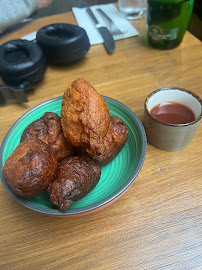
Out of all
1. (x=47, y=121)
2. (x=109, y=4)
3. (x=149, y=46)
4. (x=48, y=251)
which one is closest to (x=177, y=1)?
(x=149, y=46)

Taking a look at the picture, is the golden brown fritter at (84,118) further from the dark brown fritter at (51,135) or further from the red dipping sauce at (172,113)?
the red dipping sauce at (172,113)

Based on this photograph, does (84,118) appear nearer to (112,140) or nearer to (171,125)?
(112,140)

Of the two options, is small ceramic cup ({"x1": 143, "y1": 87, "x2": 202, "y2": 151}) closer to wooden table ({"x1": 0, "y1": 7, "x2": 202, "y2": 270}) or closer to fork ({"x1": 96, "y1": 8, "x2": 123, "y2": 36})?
wooden table ({"x1": 0, "y1": 7, "x2": 202, "y2": 270})

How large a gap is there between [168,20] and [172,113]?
0.53 meters

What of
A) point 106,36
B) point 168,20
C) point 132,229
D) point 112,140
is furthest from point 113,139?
point 106,36

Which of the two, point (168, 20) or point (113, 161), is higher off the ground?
point (168, 20)

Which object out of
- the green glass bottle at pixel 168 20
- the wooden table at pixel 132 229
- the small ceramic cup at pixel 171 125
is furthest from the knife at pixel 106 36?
the wooden table at pixel 132 229

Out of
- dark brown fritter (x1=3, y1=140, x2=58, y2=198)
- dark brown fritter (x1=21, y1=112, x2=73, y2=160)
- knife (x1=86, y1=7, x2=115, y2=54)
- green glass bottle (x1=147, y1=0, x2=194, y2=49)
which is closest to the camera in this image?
dark brown fritter (x1=3, y1=140, x2=58, y2=198)

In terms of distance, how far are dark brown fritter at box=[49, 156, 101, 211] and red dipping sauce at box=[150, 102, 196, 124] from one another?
288 mm

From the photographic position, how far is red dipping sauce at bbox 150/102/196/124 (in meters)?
0.75

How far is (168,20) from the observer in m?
1.06

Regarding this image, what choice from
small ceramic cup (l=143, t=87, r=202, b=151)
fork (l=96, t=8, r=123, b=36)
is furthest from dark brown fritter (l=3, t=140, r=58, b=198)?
fork (l=96, t=8, r=123, b=36)

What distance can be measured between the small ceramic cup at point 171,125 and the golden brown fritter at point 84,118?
0.18 metres

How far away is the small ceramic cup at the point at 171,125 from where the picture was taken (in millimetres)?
687
